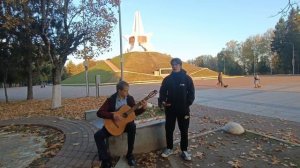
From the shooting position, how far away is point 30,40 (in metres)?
17.5

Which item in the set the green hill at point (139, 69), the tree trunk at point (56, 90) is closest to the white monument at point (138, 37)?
the green hill at point (139, 69)

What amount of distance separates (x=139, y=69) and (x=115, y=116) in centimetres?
7452

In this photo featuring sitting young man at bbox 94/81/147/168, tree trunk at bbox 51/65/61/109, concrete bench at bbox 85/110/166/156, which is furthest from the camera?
tree trunk at bbox 51/65/61/109

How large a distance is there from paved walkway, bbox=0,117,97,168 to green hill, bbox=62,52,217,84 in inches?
2148

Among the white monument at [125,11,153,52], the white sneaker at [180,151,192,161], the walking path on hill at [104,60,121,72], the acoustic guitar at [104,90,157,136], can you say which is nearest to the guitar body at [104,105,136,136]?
the acoustic guitar at [104,90,157,136]

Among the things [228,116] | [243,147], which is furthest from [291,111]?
[243,147]

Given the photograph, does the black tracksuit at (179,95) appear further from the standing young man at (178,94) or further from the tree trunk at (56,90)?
the tree trunk at (56,90)

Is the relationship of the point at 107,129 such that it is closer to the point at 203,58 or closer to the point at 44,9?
the point at 44,9

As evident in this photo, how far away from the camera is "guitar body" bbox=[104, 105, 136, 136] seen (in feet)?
18.1

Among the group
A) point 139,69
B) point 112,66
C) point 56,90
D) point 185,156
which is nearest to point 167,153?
point 185,156

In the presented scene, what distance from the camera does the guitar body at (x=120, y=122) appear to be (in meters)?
5.52

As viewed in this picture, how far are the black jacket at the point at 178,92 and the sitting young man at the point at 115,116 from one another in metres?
0.54

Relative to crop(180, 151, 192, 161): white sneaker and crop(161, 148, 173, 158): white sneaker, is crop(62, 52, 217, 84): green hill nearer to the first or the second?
crop(161, 148, 173, 158): white sneaker

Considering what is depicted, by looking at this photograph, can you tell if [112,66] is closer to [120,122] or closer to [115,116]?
[120,122]
